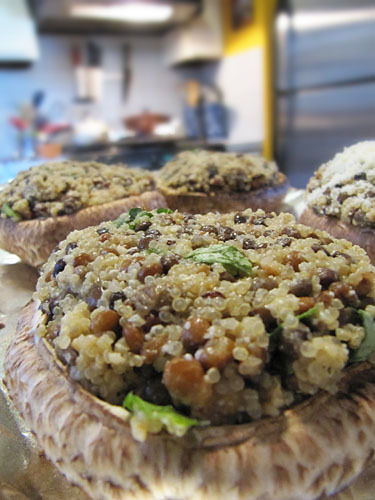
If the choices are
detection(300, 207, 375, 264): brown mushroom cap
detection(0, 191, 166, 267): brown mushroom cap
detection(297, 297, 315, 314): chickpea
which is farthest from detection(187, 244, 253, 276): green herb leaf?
detection(0, 191, 166, 267): brown mushroom cap

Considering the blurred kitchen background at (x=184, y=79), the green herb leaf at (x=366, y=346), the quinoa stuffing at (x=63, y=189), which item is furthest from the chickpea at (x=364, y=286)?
the blurred kitchen background at (x=184, y=79)

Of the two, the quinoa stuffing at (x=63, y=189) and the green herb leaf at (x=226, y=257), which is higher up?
A: the quinoa stuffing at (x=63, y=189)

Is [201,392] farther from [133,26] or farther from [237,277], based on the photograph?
[133,26]

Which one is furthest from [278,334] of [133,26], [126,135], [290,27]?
[133,26]

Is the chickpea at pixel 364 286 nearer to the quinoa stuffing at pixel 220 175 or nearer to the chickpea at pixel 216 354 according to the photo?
the chickpea at pixel 216 354

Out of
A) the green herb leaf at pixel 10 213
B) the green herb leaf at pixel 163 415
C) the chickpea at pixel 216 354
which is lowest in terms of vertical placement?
the green herb leaf at pixel 163 415

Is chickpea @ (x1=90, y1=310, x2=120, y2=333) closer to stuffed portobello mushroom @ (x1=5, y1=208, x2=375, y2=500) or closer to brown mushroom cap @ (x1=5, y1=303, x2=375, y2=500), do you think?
stuffed portobello mushroom @ (x1=5, y1=208, x2=375, y2=500)
